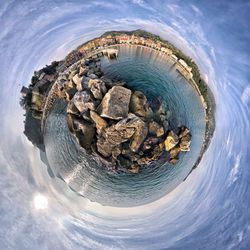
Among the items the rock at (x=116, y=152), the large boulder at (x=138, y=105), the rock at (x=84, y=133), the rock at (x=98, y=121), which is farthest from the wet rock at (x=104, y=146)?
the large boulder at (x=138, y=105)

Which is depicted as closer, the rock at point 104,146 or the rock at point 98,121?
the rock at point 98,121

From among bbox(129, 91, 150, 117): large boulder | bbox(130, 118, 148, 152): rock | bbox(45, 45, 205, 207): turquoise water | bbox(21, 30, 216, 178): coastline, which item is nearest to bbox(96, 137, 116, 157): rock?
bbox(45, 45, 205, 207): turquoise water

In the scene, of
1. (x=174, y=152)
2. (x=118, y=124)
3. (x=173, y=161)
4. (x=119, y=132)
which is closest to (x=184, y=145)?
(x=174, y=152)

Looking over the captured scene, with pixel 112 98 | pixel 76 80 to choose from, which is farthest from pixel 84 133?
pixel 76 80

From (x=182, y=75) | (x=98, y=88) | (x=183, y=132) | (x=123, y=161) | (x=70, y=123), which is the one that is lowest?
(x=70, y=123)

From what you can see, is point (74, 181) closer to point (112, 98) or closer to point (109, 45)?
point (112, 98)

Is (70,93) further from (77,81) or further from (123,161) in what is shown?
(123,161)

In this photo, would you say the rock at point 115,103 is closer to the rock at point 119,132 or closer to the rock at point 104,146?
the rock at point 119,132
